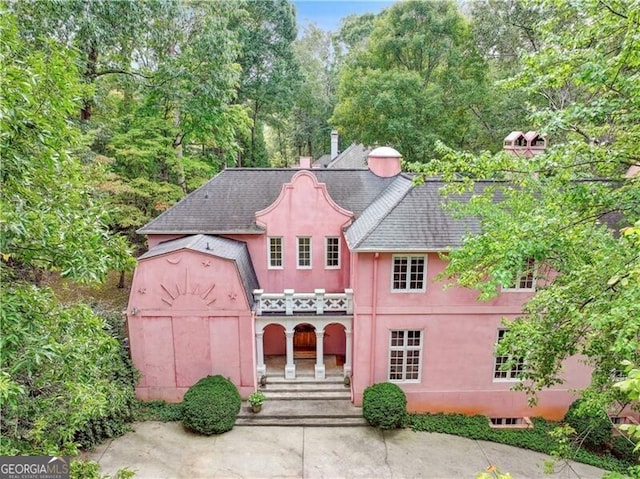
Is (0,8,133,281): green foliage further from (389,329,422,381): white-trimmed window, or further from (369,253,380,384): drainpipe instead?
(389,329,422,381): white-trimmed window

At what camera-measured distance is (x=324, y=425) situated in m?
13.6

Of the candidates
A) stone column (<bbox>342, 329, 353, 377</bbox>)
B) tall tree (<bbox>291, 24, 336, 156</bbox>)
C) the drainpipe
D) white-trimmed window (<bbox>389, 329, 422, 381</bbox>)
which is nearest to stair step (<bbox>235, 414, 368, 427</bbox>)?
the drainpipe

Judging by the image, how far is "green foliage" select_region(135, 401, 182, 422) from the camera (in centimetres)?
1372

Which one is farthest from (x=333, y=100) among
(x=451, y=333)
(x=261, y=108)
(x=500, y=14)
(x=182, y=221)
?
(x=451, y=333)

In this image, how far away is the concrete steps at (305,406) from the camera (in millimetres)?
13648

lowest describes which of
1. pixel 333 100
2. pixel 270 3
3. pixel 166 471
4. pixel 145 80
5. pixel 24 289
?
pixel 166 471

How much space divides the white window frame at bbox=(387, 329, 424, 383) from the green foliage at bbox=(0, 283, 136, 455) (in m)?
9.45

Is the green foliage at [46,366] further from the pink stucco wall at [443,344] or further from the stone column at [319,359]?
the stone column at [319,359]

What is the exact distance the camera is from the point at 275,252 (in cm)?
1698

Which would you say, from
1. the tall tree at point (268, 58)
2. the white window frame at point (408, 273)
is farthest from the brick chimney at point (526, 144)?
the tall tree at point (268, 58)

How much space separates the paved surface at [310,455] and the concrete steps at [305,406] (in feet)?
0.88

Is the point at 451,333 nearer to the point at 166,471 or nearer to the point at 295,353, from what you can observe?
the point at 295,353

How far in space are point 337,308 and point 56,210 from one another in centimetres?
1056

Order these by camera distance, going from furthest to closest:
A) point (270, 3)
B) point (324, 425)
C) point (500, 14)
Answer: point (270, 3) → point (500, 14) → point (324, 425)
